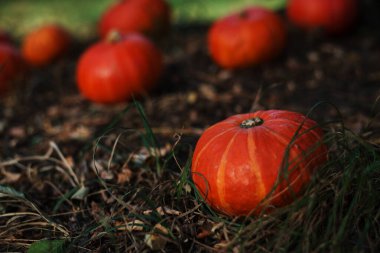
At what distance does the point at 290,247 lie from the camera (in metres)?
2.33

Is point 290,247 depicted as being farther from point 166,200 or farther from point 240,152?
point 166,200

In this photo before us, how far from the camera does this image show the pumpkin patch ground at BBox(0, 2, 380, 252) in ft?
7.66

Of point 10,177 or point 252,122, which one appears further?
point 10,177

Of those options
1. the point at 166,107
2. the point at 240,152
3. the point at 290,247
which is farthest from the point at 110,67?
the point at 290,247

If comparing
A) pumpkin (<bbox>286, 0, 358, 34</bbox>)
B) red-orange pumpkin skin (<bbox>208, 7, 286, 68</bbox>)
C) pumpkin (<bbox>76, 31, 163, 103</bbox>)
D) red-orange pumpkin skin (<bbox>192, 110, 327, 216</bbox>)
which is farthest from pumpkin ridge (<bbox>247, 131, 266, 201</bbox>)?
pumpkin (<bbox>286, 0, 358, 34</bbox>)

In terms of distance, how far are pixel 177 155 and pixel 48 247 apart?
3.53 ft

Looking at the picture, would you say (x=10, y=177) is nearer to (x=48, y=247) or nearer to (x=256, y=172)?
(x=48, y=247)

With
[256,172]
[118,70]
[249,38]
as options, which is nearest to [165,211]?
[256,172]

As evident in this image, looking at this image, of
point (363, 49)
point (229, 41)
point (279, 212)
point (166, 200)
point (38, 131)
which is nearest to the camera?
point (279, 212)

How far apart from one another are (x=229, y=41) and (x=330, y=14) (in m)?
1.39

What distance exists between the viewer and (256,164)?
2.38 m

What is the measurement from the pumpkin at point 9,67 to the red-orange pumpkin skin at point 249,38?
2146mm

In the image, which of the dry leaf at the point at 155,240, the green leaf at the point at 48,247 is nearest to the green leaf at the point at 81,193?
the green leaf at the point at 48,247

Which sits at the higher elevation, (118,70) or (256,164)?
(256,164)
